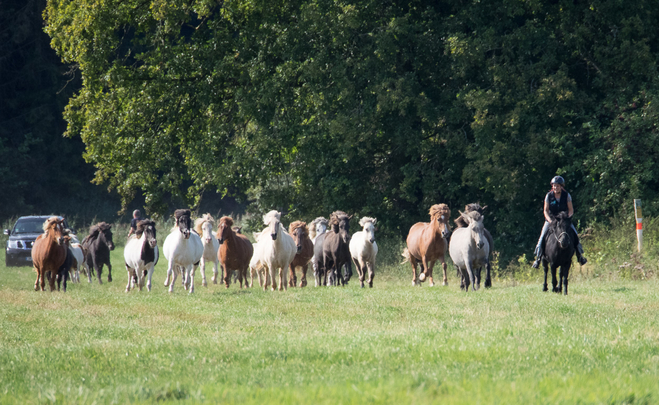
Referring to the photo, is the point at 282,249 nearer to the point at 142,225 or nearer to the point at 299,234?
the point at 299,234

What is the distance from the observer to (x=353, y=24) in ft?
77.2

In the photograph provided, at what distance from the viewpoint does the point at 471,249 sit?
55.0 ft

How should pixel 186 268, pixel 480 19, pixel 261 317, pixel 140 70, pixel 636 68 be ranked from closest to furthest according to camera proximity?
pixel 261 317 < pixel 186 268 < pixel 636 68 < pixel 480 19 < pixel 140 70

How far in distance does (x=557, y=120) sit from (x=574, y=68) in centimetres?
243

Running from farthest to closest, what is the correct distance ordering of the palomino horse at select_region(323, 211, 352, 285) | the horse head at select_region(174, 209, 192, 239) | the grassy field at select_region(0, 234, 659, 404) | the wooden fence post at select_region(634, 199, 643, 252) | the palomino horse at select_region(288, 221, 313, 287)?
1. the palomino horse at select_region(288, 221, 313, 287)
2. the wooden fence post at select_region(634, 199, 643, 252)
3. the palomino horse at select_region(323, 211, 352, 285)
4. the horse head at select_region(174, 209, 192, 239)
5. the grassy field at select_region(0, 234, 659, 404)

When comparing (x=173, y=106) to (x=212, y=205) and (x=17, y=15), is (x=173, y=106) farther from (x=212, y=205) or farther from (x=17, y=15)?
(x=212, y=205)

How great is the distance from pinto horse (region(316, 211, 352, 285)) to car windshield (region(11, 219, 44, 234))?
15227 mm

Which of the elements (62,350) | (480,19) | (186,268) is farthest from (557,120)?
(62,350)

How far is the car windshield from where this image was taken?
101ft

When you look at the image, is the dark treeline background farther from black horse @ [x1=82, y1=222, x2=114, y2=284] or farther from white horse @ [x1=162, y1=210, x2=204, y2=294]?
white horse @ [x1=162, y1=210, x2=204, y2=294]

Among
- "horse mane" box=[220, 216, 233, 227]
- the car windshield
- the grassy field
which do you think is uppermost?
the car windshield

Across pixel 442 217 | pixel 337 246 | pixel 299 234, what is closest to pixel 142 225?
pixel 299 234

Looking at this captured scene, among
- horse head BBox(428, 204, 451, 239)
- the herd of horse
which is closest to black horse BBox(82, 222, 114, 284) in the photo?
the herd of horse

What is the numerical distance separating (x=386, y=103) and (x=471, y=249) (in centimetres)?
780
